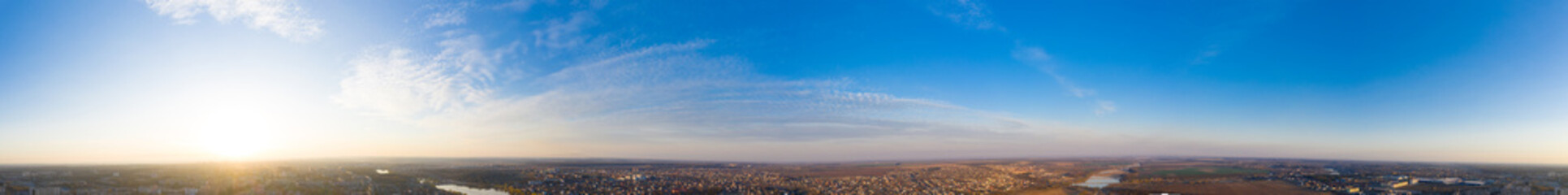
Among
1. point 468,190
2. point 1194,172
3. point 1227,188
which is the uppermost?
point 1227,188

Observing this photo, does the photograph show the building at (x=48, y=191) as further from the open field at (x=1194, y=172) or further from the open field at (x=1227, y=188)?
the open field at (x=1194, y=172)

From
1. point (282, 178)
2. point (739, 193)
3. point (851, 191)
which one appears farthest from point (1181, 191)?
point (282, 178)

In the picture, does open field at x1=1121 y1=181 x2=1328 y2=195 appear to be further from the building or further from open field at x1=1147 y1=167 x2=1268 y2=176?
the building

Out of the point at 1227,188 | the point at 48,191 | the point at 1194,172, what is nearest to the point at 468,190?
the point at 48,191

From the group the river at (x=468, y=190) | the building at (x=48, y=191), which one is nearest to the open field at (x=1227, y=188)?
the river at (x=468, y=190)

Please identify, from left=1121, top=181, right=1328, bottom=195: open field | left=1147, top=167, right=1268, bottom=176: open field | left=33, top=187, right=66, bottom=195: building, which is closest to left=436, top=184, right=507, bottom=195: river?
left=33, top=187, right=66, bottom=195: building

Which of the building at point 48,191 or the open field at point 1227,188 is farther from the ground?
the building at point 48,191

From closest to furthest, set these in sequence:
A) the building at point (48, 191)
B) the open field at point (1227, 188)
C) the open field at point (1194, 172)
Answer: the building at point (48, 191) → the open field at point (1227, 188) → the open field at point (1194, 172)

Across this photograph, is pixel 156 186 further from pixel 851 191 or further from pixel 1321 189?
pixel 1321 189

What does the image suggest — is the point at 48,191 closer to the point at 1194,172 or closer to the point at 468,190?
the point at 468,190

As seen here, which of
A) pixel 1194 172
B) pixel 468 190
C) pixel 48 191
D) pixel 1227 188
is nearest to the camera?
pixel 48 191

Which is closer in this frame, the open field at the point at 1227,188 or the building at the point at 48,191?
the building at the point at 48,191

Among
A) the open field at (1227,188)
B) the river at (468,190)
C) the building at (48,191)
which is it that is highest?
the building at (48,191)
